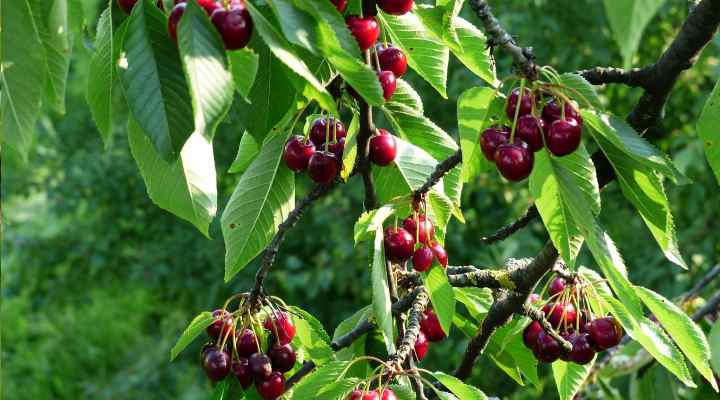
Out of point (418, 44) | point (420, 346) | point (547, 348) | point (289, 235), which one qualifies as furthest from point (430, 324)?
point (289, 235)

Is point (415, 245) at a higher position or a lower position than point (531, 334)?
higher

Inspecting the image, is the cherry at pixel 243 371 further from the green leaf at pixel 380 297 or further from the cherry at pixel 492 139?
the cherry at pixel 492 139

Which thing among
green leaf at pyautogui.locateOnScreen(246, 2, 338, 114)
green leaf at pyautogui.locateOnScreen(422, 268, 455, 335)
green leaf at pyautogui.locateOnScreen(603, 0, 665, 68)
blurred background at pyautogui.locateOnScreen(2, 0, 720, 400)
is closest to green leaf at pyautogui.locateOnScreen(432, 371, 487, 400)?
green leaf at pyautogui.locateOnScreen(422, 268, 455, 335)

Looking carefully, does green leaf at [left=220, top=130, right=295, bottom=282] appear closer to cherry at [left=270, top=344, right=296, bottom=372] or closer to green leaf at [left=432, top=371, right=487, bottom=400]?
cherry at [left=270, top=344, right=296, bottom=372]

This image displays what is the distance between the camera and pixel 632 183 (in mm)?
867

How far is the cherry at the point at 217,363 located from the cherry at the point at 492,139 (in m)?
0.42

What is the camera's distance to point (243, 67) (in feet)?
2.49

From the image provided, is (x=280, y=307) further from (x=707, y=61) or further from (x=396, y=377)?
(x=707, y=61)

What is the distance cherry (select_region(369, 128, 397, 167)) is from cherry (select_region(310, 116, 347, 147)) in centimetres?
6

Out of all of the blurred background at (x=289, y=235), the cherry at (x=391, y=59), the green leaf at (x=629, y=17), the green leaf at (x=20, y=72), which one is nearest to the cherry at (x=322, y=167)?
the cherry at (x=391, y=59)

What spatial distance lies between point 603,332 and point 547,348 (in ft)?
0.22

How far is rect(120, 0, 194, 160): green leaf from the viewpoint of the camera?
75 centimetres

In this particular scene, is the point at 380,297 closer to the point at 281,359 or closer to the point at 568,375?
the point at 281,359

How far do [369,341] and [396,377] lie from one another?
0.83ft
